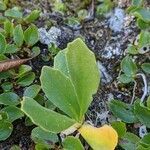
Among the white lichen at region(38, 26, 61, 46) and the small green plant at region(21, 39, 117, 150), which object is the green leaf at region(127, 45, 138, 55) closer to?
the white lichen at region(38, 26, 61, 46)

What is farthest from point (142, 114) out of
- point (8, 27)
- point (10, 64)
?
point (8, 27)

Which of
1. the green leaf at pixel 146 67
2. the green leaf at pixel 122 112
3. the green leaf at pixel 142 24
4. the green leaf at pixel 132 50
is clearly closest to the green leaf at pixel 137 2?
the green leaf at pixel 142 24

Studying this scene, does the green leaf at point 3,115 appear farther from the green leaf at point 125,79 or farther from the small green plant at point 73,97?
→ the green leaf at point 125,79

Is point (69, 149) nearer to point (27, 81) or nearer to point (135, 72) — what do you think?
point (27, 81)

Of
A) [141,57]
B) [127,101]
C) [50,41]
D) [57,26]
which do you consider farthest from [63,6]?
[127,101]

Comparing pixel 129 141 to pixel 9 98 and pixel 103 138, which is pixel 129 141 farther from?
pixel 9 98
